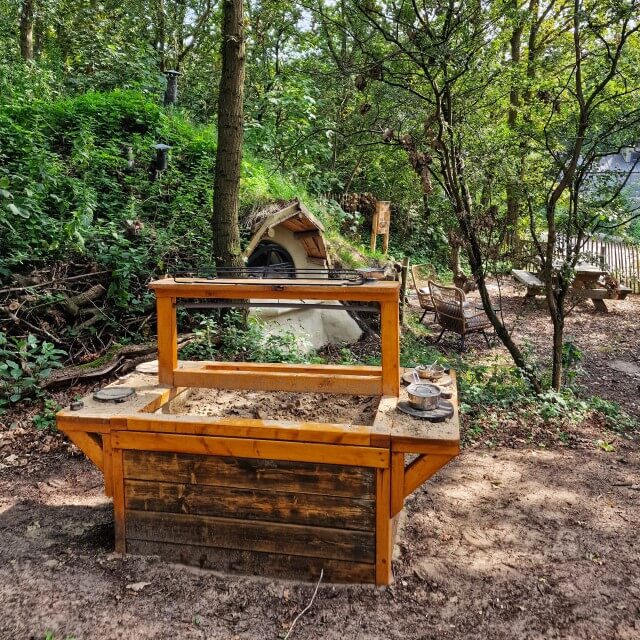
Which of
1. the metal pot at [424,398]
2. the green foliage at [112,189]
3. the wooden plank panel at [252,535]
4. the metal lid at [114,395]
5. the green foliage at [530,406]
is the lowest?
the green foliage at [530,406]

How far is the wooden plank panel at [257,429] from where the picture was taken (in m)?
2.35

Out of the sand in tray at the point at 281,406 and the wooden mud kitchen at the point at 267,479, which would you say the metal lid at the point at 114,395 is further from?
the sand in tray at the point at 281,406

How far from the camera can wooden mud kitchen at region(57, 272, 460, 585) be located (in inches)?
93.3

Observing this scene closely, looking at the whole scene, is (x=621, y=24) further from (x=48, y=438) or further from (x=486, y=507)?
(x=48, y=438)

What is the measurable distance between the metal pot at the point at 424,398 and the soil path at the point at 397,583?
35.0 inches

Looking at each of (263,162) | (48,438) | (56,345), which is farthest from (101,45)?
(48,438)

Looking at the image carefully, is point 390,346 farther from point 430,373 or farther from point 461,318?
point 461,318

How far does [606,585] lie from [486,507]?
91 centimetres

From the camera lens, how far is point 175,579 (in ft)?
Answer: 8.36

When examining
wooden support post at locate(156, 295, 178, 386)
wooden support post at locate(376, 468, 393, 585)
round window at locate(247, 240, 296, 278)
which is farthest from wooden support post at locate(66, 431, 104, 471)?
round window at locate(247, 240, 296, 278)

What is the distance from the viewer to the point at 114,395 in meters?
2.89

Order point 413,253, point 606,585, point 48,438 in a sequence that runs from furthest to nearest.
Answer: point 413,253, point 48,438, point 606,585

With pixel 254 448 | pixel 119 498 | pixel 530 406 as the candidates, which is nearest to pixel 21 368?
pixel 119 498

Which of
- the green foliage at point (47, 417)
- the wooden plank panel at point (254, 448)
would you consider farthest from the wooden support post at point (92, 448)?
the green foliage at point (47, 417)
